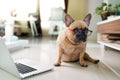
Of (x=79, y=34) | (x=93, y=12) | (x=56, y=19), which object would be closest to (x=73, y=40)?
(x=79, y=34)

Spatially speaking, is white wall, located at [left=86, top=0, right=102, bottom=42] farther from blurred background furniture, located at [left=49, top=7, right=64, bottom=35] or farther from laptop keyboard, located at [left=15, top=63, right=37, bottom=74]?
laptop keyboard, located at [left=15, top=63, right=37, bottom=74]

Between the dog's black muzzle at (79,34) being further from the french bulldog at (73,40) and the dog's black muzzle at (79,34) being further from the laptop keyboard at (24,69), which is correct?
the laptop keyboard at (24,69)

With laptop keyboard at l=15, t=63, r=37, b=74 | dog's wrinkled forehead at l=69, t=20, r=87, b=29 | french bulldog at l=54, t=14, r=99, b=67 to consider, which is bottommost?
laptop keyboard at l=15, t=63, r=37, b=74

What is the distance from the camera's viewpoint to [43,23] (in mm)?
4715

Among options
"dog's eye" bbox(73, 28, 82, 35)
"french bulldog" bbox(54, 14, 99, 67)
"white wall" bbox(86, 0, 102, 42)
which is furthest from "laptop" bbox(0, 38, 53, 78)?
"white wall" bbox(86, 0, 102, 42)

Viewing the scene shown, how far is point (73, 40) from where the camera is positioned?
1167 millimetres

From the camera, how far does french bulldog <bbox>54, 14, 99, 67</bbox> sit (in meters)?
1.15

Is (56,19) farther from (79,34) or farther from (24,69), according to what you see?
(24,69)

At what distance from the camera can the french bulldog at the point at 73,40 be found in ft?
3.77

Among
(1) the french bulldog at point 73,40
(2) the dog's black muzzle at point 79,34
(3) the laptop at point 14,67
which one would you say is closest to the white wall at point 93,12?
(1) the french bulldog at point 73,40

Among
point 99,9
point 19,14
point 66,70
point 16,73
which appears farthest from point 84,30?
point 19,14

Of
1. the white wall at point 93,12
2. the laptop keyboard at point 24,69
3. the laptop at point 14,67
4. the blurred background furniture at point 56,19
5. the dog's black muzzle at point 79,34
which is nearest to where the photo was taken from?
the laptop at point 14,67

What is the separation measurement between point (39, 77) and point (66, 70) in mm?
250

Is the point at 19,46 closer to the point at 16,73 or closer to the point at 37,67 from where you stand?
the point at 37,67
